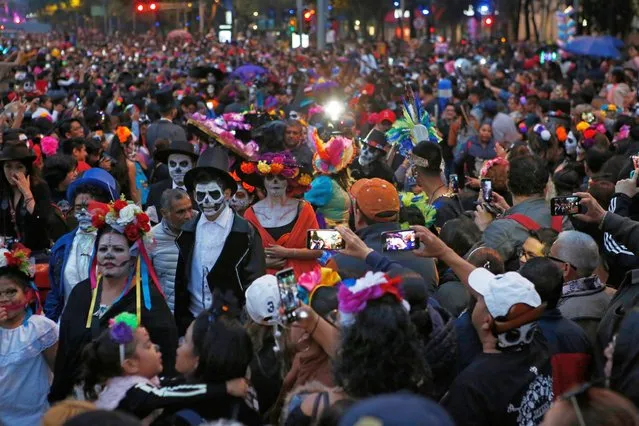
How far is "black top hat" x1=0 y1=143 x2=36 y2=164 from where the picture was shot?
376 inches

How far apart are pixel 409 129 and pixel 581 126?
345 centimetres

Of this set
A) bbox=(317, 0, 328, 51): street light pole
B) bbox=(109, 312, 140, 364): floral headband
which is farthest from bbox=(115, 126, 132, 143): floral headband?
bbox=(317, 0, 328, 51): street light pole

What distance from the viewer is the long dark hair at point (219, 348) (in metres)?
4.81

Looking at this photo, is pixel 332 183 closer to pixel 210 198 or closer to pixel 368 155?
pixel 210 198

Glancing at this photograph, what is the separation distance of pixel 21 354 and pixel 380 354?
273 centimetres

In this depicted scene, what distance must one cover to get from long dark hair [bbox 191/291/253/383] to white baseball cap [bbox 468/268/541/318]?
1.09 m

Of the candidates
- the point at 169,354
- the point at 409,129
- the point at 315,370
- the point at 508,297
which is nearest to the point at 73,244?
the point at 169,354

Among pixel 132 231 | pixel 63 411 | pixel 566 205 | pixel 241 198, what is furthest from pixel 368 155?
pixel 63 411

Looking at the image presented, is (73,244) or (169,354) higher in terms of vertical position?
(73,244)

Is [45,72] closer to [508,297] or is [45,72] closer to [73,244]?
[73,244]

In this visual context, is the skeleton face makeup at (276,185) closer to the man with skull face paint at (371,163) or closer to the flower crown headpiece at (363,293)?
the man with skull face paint at (371,163)

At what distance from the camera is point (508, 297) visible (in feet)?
16.7

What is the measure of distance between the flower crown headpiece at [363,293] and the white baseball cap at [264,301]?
71 cm

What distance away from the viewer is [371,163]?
1142 centimetres
